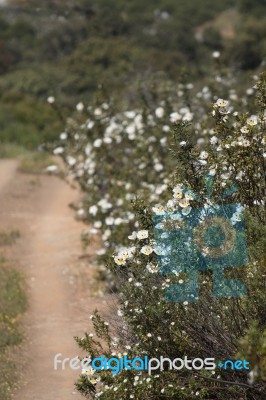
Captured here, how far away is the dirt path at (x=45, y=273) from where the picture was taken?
7.82 metres

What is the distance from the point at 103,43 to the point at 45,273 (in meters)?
36.2

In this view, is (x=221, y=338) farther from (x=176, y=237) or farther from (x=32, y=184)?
(x=32, y=184)

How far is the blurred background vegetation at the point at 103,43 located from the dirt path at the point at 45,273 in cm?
1406

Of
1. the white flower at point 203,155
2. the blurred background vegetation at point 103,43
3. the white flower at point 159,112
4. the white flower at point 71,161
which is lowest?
the white flower at point 203,155

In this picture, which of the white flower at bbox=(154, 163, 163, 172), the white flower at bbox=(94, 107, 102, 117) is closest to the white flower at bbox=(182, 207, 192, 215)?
the white flower at bbox=(154, 163, 163, 172)

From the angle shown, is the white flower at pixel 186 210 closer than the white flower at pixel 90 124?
Yes

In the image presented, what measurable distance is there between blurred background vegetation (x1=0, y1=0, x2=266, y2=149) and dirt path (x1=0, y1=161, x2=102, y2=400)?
14.1 m

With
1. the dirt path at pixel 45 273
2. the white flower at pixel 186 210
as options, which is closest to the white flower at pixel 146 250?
the white flower at pixel 186 210

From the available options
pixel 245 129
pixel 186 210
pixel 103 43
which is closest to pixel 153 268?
pixel 186 210

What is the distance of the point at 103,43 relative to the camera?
150 ft

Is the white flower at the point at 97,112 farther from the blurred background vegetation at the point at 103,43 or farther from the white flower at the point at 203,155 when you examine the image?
the blurred background vegetation at the point at 103,43

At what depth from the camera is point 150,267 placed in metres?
5.82

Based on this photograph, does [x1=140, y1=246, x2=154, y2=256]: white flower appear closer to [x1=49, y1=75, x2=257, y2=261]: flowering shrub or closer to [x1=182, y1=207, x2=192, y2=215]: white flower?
[x1=182, y1=207, x2=192, y2=215]: white flower

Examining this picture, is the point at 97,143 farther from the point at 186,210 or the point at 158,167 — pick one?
the point at 186,210
